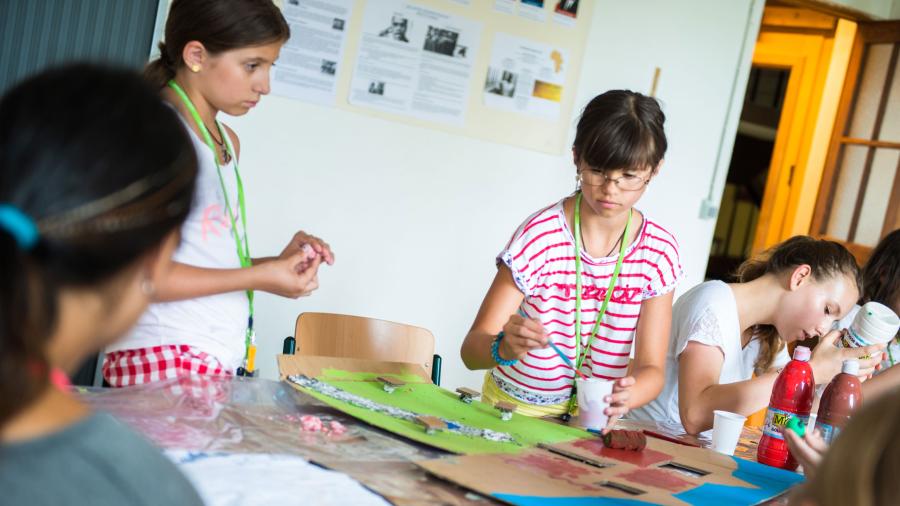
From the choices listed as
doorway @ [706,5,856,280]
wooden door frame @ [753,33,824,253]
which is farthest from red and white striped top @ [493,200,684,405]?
wooden door frame @ [753,33,824,253]

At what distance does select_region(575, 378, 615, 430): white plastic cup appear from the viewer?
1.82 meters

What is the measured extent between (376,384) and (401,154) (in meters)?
1.81

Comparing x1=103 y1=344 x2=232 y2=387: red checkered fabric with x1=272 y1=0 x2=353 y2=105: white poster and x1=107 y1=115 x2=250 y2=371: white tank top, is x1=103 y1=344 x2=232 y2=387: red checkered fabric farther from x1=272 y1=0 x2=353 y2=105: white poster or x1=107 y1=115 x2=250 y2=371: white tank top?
x1=272 y1=0 x2=353 y2=105: white poster

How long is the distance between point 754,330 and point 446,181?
1.53 metres

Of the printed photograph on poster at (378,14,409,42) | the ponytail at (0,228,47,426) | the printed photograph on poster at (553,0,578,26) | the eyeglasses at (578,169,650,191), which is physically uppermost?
the printed photograph on poster at (553,0,578,26)

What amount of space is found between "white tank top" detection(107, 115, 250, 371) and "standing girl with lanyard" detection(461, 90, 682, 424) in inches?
21.0

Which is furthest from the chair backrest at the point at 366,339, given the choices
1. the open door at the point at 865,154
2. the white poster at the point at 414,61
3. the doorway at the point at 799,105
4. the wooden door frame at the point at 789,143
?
the open door at the point at 865,154

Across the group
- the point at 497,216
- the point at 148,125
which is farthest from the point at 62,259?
the point at 497,216

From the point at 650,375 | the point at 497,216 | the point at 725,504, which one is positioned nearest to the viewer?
the point at 725,504

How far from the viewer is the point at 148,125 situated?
2.41 feet

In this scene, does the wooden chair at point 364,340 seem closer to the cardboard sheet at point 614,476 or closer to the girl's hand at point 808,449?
the cardboard sheet at point 614,476

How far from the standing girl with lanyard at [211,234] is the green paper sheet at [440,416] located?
0.21 metres

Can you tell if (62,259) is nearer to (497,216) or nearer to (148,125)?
(148,125)

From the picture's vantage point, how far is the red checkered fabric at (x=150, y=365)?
1.71 meters
